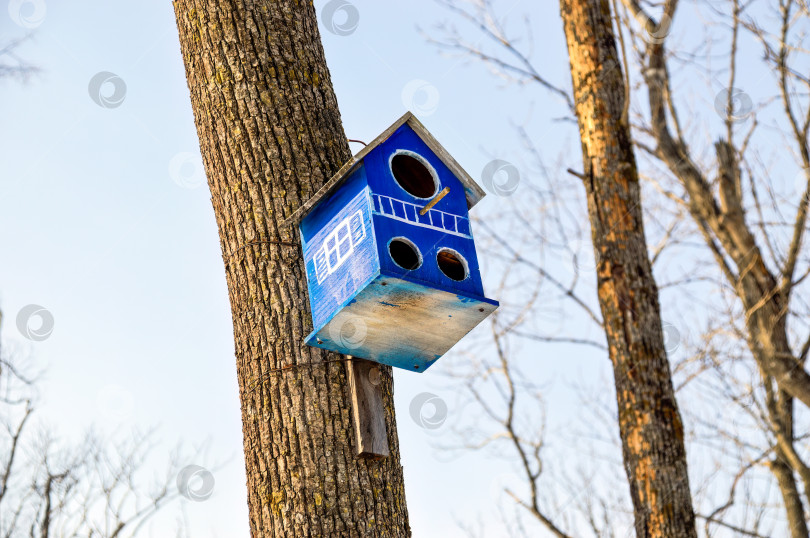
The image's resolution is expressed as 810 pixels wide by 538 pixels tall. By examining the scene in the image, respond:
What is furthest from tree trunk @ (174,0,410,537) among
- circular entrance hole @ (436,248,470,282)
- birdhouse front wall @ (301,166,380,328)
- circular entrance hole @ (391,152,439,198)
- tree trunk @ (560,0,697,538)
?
tree trunk @ (560,0,697,538)

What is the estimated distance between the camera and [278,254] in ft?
9.29

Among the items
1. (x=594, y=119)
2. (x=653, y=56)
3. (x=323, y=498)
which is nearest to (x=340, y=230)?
(x=323, y=498)

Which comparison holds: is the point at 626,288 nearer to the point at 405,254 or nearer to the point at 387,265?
the point at 405,254

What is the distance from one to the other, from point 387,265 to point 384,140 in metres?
0.54

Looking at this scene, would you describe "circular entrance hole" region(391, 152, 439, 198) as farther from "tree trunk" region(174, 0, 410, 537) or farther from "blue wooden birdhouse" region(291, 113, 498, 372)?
"tree trunk" region(174, 0, 410, 537)

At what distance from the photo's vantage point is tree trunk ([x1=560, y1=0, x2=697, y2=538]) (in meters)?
5.35

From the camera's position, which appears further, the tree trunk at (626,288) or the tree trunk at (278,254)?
the tree trunk at (626,288)

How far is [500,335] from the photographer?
28.1 ft

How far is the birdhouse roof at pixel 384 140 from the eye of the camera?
2777mm

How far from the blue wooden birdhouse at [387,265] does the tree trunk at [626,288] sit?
2.99 m

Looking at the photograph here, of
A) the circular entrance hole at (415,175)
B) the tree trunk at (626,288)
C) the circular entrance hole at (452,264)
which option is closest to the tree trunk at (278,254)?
the circular entrance hole at (415,175)

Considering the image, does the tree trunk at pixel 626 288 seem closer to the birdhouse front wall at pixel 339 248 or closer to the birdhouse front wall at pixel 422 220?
the birdhouse front wall at pixel 422 220

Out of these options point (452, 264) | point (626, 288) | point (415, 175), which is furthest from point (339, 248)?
point (626, 288)

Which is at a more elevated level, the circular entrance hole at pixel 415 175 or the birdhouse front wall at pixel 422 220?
the circular entrance hole at pixel 415 175
